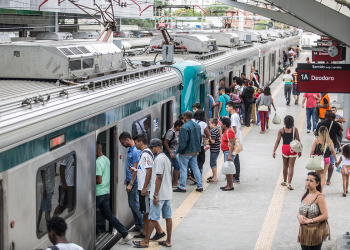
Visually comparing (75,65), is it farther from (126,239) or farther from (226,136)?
(226,136)

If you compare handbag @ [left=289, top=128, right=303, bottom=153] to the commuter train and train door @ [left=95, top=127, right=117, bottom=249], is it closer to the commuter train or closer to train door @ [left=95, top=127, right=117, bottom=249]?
the commuter train

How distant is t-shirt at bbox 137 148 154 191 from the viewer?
22.7 feet

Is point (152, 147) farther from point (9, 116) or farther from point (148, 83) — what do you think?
point (9, 116)

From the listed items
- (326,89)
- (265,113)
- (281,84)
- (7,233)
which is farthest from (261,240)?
(281,84)

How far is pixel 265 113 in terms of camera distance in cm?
1555

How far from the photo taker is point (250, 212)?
8.90 meters

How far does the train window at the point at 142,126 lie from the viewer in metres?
7.75

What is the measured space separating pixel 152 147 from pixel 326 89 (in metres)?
3.74

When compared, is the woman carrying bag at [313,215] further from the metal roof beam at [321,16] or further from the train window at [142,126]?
the metal roof beam at [321,16]

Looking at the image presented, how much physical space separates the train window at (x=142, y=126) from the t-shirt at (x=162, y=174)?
0.97m

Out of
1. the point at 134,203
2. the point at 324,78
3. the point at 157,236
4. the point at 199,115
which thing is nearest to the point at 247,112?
the point at 199,115

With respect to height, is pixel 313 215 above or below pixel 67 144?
below

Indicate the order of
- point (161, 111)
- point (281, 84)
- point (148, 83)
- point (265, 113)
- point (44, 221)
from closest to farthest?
point (44, 221) → point (148, 83) → point (161, 111) → point (265, 113) → point (281, 84)

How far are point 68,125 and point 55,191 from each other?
2.36ft
